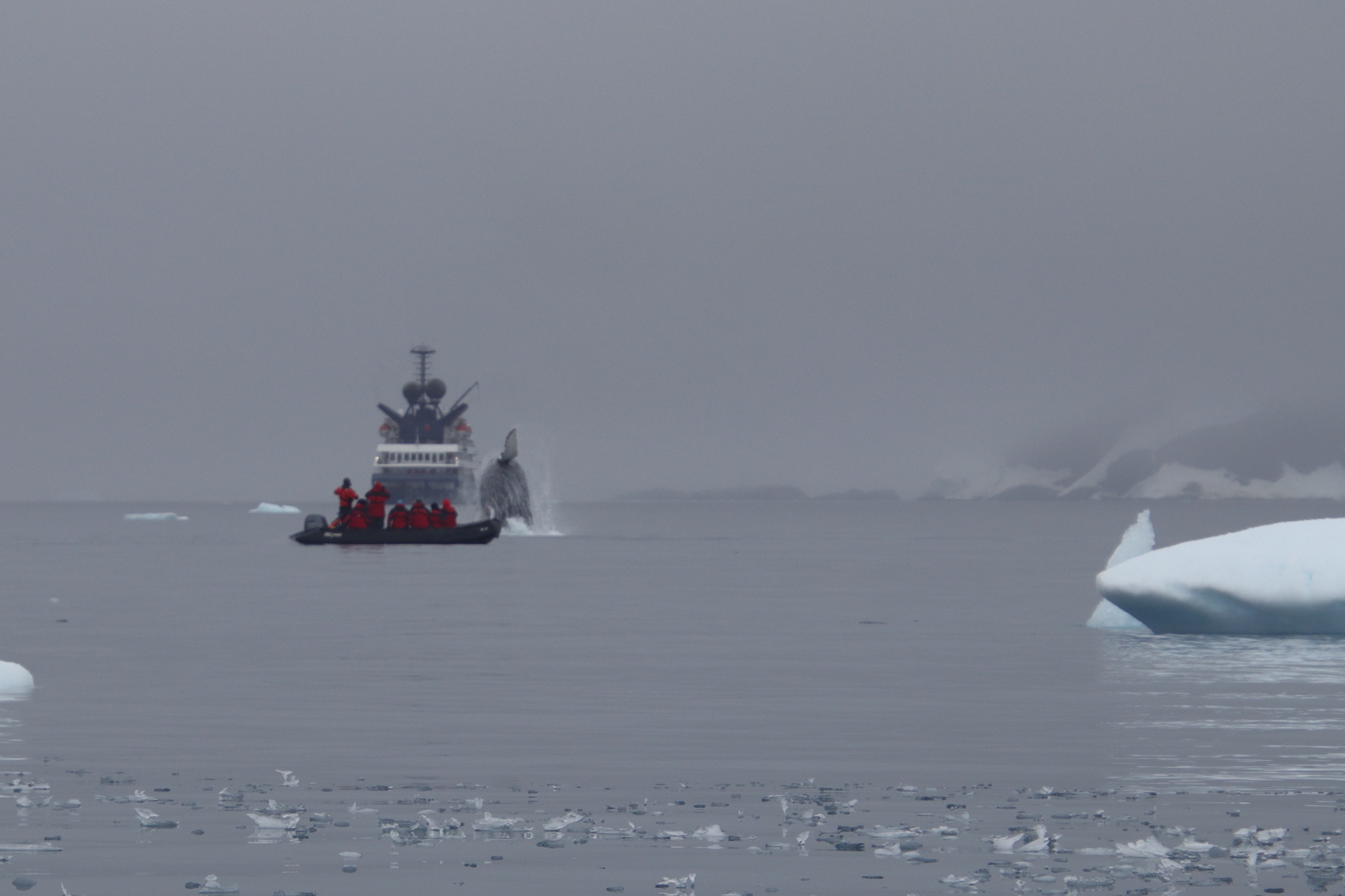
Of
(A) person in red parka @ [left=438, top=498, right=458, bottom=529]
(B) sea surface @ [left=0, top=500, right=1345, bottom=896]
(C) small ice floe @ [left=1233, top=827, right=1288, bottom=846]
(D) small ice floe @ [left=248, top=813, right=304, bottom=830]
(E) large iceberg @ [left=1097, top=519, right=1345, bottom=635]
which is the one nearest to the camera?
(C) small ice floe @ [left=1233, top=827, right=1288, bottom=846]

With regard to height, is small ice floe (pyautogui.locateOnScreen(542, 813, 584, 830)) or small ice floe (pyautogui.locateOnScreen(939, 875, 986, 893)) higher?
small ice floe (pyautogui.locateOnScreen(542, 813, 584, 830))

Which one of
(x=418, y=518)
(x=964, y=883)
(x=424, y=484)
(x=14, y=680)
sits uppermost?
(x=424, y=484)

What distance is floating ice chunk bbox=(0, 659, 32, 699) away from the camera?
23.5 m

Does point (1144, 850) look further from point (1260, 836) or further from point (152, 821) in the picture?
point (152, 821)

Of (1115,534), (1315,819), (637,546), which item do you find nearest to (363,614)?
(1315,819)

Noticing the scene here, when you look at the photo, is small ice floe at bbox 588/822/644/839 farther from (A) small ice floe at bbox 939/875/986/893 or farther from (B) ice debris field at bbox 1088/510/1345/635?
(B) ice debris field at bbox 1088/510/1345/635

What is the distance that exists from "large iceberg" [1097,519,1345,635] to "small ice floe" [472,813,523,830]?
17.9 metres

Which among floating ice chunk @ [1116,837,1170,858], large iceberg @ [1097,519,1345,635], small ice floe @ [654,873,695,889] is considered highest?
large iceberg @ [1097,519,1345,635]

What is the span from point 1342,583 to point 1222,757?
496 inches

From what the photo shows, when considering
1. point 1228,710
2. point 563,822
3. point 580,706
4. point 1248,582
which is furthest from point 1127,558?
point 563,822

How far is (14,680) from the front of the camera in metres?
23.8

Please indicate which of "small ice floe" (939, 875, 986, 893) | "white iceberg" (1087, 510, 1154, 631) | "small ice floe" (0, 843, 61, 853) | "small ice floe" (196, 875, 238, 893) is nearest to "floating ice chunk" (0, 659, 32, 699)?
"small ice floe" (0, 843, 61, 853)

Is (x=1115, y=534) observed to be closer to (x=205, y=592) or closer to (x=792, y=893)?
(x=205, y=592)

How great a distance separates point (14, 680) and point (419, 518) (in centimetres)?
7530
